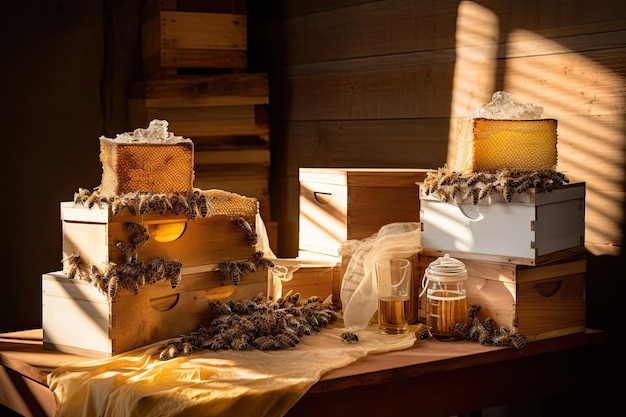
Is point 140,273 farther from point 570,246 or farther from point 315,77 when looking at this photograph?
point 315,77

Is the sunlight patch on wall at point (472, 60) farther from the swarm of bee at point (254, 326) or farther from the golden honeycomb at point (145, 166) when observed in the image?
the golden honeycomb at point (145, 166)

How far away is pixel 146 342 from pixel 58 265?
175 cm

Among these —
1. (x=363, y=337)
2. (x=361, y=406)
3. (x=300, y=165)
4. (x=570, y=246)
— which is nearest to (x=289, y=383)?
(x=361, y=406)

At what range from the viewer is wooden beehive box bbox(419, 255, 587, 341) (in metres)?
2.27

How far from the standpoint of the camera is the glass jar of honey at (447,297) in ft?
7.59

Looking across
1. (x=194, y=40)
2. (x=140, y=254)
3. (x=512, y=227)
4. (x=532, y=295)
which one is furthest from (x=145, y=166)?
(x=194, y=40)

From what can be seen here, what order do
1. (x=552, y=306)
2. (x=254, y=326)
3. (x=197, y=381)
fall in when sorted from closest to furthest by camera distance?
(x=197, y=381), (x=254, y=326), (x=552, y=306)

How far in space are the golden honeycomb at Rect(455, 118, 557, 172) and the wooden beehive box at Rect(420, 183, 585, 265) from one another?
0.11 m

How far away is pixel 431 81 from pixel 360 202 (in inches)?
26.8

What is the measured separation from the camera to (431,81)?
10.6 ft

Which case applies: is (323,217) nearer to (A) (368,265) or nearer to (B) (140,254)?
(A) (368,265)

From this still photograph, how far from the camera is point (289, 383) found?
188 centimetres

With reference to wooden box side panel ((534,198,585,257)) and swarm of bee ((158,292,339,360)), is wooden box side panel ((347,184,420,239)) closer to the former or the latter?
swarm of bee ((158,292,339,360))

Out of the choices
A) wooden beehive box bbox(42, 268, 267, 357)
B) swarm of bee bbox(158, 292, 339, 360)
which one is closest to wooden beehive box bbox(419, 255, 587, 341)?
swarm of bee bbox(158, 292, 339, 360)
